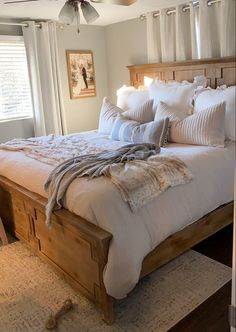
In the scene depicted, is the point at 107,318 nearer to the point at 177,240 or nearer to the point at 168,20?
the point at 177,240

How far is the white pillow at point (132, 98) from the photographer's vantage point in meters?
3.63

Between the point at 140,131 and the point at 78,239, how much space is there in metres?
1.38

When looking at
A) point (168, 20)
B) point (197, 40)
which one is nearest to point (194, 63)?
point (197, 40)

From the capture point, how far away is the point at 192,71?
143 inches

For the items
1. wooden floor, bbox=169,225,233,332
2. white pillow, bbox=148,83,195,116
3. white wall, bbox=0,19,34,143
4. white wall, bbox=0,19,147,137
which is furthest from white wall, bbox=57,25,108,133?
wooden floor, bbox=169,225,233,332

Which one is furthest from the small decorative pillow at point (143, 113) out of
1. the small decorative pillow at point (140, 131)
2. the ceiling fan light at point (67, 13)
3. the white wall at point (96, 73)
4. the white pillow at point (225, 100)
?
the white wall at point (96, 73)

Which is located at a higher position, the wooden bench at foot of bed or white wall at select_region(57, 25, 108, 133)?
white wall at select_region(57, 25, 108, 133)

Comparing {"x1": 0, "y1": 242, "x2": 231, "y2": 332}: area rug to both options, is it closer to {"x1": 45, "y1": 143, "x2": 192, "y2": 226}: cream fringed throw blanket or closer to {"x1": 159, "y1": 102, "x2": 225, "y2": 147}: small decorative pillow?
{"x1": 45, "y1": 143, "x2": 192, "y2": 226}: cream fringed throw blanket

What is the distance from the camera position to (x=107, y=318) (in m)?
1.86

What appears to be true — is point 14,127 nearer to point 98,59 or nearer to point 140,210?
point 98,59

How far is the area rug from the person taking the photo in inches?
73.7

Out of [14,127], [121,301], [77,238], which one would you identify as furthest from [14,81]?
[121,301]

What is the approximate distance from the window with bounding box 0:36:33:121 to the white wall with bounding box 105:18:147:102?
1283mm

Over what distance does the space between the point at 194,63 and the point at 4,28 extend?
2291 mm
